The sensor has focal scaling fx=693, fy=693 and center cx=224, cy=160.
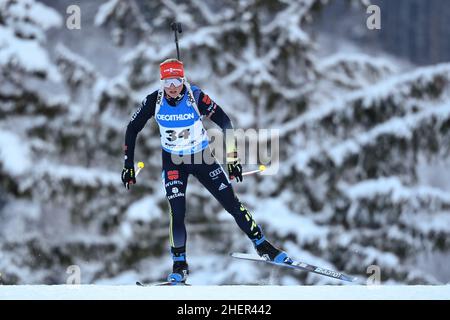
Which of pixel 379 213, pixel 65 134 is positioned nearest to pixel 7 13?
pixel 65 134

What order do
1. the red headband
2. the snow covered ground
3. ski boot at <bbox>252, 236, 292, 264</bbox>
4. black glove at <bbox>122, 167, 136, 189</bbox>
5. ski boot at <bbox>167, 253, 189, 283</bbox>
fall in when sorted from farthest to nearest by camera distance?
ski boot at <bbox>252, 236, 292, 264</bbox>, ski boot at <bbox>167, 253, 189, 283</bbox>, black glove at <bbox>122, 167, 136, 189</bbox>, the red headband, the snow covered ground

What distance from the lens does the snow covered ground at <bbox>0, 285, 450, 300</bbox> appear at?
586 centimetres

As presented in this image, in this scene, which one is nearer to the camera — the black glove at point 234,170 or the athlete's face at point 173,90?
the athlete's face at point 173,90

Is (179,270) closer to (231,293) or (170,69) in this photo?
(231,293)

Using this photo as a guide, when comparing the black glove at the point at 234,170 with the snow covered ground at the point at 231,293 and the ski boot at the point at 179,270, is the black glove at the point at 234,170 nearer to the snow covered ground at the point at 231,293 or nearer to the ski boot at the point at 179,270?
the ski boot at the point at 179,270

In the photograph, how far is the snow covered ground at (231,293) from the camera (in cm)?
586

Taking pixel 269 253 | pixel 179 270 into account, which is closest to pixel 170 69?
pixel 179 270

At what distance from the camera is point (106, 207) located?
18.9 m

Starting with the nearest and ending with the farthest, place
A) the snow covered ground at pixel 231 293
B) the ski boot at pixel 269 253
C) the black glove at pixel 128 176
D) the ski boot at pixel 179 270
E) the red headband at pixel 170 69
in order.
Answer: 1. the snow covered ground at pixel 231 293
2. the red headband at pixel 170 69
3. the black glove at pixel 128 176
4. the ski boot at pixel 179 270
5. the ski boot at pixel 269 253

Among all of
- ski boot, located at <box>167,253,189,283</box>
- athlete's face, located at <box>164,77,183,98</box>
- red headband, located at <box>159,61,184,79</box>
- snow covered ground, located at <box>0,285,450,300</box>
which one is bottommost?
snow covered ground, located at <box>0,285,450,300</box>

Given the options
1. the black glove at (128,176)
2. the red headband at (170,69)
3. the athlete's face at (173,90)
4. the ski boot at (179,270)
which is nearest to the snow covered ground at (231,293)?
the ski boot at (179,270)

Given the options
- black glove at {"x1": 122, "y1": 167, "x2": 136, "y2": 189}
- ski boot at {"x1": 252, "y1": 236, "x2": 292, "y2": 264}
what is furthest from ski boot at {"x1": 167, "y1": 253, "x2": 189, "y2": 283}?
black glove at {"x1": 122, "y1": 167, "x2": 136, "y2": 189}

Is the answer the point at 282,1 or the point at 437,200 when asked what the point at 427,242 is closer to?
the point at 437,200

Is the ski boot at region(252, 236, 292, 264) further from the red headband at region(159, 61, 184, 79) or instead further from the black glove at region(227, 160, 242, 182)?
the red headband at region(159, 61, 184, 79)
